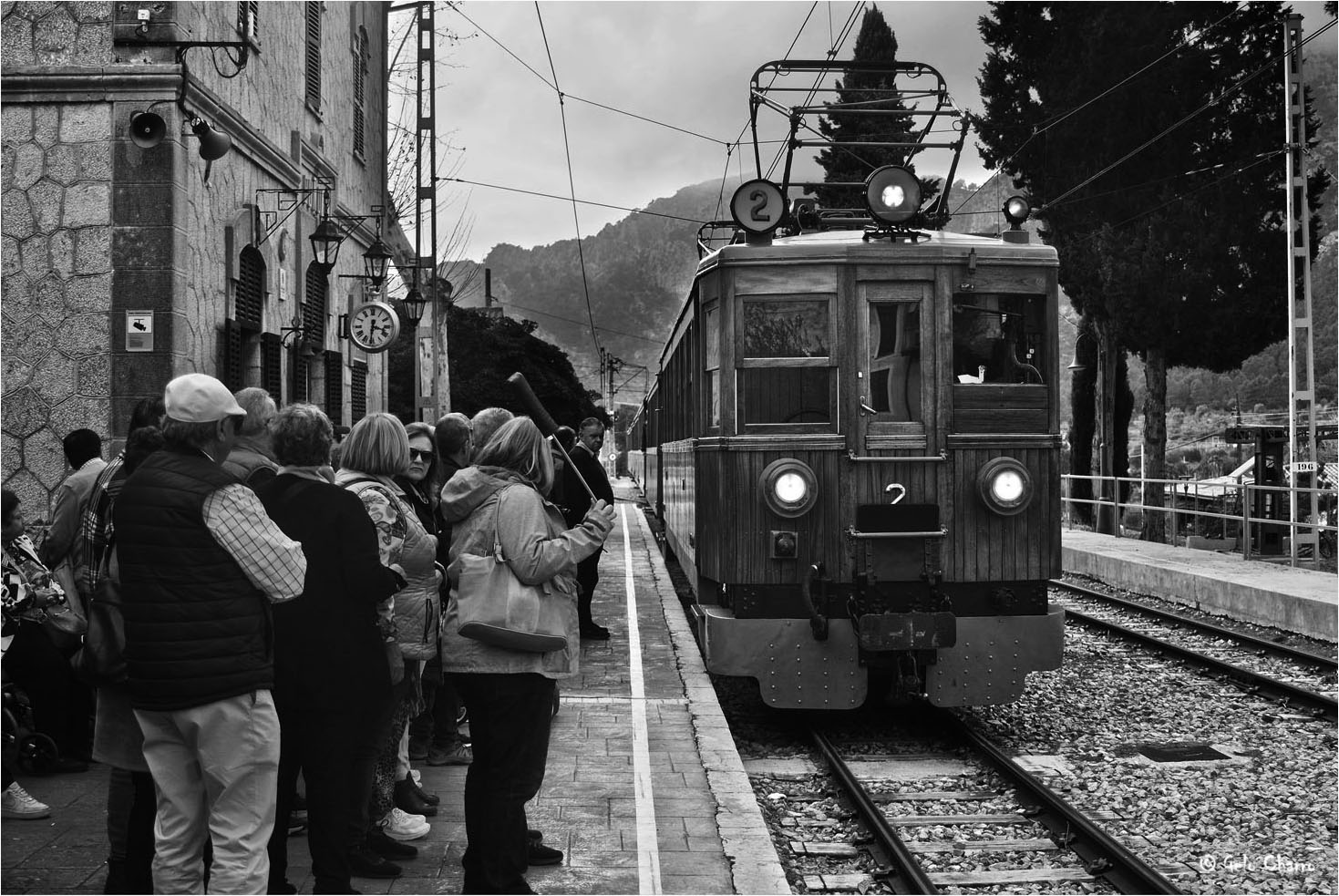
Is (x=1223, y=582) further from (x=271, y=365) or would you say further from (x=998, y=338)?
(x=271, y=365)

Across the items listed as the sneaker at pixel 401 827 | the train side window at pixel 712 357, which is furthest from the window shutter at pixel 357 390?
the sneaker at pixel 401 827

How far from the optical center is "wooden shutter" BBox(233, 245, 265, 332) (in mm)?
11961

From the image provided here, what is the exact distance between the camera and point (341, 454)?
4.68 meters

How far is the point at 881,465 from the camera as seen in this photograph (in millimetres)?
7445

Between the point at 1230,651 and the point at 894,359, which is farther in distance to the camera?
the point at 1230,651

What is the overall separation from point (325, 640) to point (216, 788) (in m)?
0.56

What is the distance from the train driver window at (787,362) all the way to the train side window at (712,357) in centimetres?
20

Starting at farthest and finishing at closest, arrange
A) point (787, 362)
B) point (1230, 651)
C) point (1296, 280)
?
1. point (1296, 280)
2. point (1230, 651)
3. point (787, 362)

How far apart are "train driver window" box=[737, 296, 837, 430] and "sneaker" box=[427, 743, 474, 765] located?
2.52m

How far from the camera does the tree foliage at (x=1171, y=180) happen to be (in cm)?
2298

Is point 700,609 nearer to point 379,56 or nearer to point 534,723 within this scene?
point 534,723

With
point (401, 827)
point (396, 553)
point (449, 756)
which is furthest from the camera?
point (449, 756)

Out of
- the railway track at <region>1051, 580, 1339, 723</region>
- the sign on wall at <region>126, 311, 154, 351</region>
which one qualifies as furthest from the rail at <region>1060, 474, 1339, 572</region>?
the sign on wall at <region>126, 311, 154, 351</region>

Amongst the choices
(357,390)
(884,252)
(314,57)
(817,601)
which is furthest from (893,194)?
(357,390)
